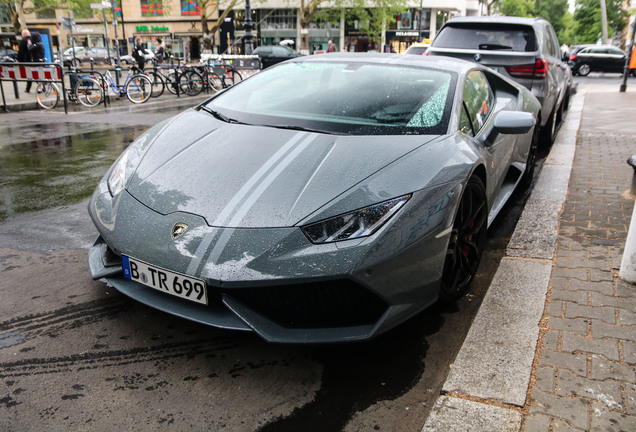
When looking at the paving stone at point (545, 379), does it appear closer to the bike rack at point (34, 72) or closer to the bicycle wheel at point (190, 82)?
the bike rack at point (34, 72)

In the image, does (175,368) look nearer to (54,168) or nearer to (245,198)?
(245,198)

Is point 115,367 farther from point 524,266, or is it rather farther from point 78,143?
point 78,143

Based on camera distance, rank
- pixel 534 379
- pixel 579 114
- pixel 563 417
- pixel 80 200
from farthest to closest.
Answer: pixel 579 114, pixel 80 200, pixel 534 379, pixel 563 417

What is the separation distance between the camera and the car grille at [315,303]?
223 cm

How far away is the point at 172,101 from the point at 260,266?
42.2 feet

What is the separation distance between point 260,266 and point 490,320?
1.33 meters

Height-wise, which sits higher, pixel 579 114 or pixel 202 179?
pixel 202 179

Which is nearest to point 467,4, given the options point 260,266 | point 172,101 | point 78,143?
point 172,101

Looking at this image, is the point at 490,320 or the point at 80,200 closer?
the point at 490,320

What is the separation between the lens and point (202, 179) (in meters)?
2.65

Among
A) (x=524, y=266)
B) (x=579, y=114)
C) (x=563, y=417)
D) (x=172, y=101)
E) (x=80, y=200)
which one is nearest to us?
(x=563, y=417)

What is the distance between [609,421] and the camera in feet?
6.75

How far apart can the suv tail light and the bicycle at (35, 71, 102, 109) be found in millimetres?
9471

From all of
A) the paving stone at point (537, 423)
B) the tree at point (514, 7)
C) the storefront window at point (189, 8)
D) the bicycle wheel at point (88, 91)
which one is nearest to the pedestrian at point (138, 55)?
the bicycle wheel at point (88, 91)
